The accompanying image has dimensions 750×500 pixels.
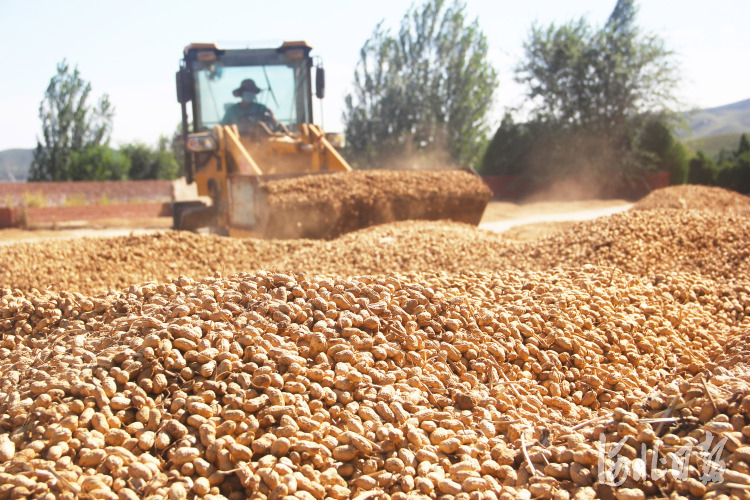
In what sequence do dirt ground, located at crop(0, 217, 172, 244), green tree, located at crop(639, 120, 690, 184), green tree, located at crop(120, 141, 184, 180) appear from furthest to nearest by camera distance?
green tree, located at crop(120, 141, 184, 180), green tree, located at crop(639, 120, 690, 184), dirt ground, located at crop(0, 217, 172, 244)

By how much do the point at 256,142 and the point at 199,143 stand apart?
0.90m

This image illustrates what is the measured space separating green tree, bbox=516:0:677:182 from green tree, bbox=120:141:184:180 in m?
18.4

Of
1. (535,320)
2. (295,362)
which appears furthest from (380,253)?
(295,362)

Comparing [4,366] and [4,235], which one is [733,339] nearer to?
[4,366]

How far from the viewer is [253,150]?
9203mm

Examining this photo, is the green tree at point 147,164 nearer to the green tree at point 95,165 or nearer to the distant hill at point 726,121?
the green tree at point 95,165

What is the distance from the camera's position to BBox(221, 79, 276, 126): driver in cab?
9547mm

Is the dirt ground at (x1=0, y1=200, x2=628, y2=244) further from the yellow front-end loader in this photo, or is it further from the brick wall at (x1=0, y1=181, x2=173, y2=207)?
the yellow front-end loader

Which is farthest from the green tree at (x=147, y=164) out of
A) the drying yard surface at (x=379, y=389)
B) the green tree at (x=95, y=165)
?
the drying yard surface at (x=379, y=389)

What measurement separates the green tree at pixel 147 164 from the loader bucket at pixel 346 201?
24208mm

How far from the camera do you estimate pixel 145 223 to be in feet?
54.5

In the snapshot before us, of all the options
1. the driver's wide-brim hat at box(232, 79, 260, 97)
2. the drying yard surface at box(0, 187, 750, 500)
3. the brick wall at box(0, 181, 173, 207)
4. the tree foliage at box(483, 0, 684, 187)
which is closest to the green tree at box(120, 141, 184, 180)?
the brick wall at box(0, 181, 173, 207)

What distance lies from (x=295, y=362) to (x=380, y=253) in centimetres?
377

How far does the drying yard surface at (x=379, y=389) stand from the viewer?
1.92m
